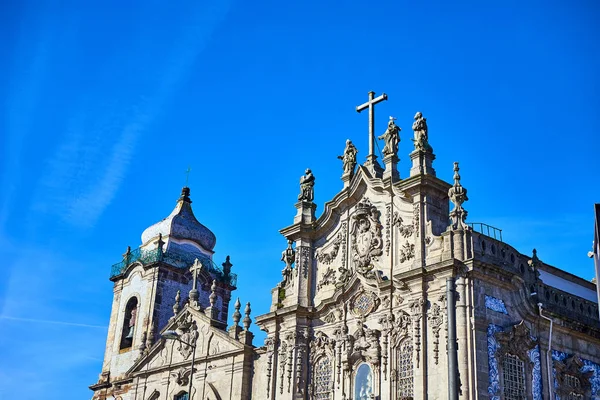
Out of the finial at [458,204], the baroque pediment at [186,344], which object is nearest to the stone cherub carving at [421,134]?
the finial at [458,204]

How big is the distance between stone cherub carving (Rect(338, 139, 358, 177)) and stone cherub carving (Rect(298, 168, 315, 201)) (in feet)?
5.82

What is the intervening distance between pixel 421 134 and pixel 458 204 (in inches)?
146

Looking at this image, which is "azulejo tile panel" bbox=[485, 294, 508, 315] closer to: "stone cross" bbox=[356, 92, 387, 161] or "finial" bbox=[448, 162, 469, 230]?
"finial" bbox=[448, 162, 469, 230]

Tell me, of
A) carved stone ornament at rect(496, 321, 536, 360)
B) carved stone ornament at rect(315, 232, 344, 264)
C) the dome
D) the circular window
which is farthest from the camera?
the dome

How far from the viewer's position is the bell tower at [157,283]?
142 feet

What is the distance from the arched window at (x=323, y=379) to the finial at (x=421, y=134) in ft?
28.6

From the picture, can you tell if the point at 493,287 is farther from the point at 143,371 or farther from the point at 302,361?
the point at 143,371

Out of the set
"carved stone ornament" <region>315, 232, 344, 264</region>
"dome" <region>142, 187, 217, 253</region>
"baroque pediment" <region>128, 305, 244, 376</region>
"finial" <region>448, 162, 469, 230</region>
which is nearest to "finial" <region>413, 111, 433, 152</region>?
"finial" <region>448, 162, 469, 230</region>

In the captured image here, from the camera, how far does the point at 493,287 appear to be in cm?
2602

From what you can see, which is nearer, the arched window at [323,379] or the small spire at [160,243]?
the arched window at [323,379]

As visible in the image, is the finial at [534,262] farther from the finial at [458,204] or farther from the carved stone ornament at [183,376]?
the carved stone ornament at [183,376]

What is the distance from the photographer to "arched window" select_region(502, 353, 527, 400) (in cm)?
2516

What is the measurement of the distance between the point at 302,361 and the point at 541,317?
9.19m

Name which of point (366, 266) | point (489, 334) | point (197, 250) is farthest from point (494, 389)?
point (197, 250)
